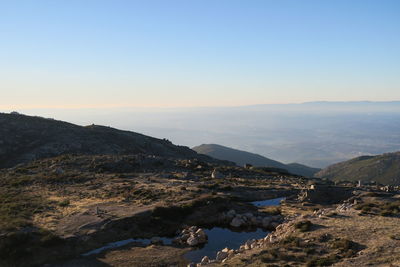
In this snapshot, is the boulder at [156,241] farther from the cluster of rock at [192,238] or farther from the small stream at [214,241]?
the cluster of rock at [192,238]

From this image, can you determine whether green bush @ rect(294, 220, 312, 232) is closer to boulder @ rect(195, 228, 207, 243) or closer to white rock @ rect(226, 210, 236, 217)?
white rock @ rect(226, 210, 236, 217)

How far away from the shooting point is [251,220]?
38.4 m

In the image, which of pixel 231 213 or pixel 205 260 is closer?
pixel 205 260

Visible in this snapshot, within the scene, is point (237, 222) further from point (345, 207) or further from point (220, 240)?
point (345, 207)

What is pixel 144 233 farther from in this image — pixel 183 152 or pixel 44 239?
pixel 183 152

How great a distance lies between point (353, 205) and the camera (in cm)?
3909

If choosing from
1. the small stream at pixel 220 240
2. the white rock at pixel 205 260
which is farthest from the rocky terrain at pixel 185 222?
the small stream at pixel 220 240

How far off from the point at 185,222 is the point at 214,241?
216 inches

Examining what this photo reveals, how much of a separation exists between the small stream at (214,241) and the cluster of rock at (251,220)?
96 centimetres

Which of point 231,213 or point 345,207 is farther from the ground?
point 345,207

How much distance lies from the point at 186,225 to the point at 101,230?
8.94m

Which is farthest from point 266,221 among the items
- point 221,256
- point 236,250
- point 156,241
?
point 156,241

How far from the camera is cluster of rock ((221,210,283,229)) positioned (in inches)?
1470

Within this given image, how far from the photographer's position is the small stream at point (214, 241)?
30891mm
